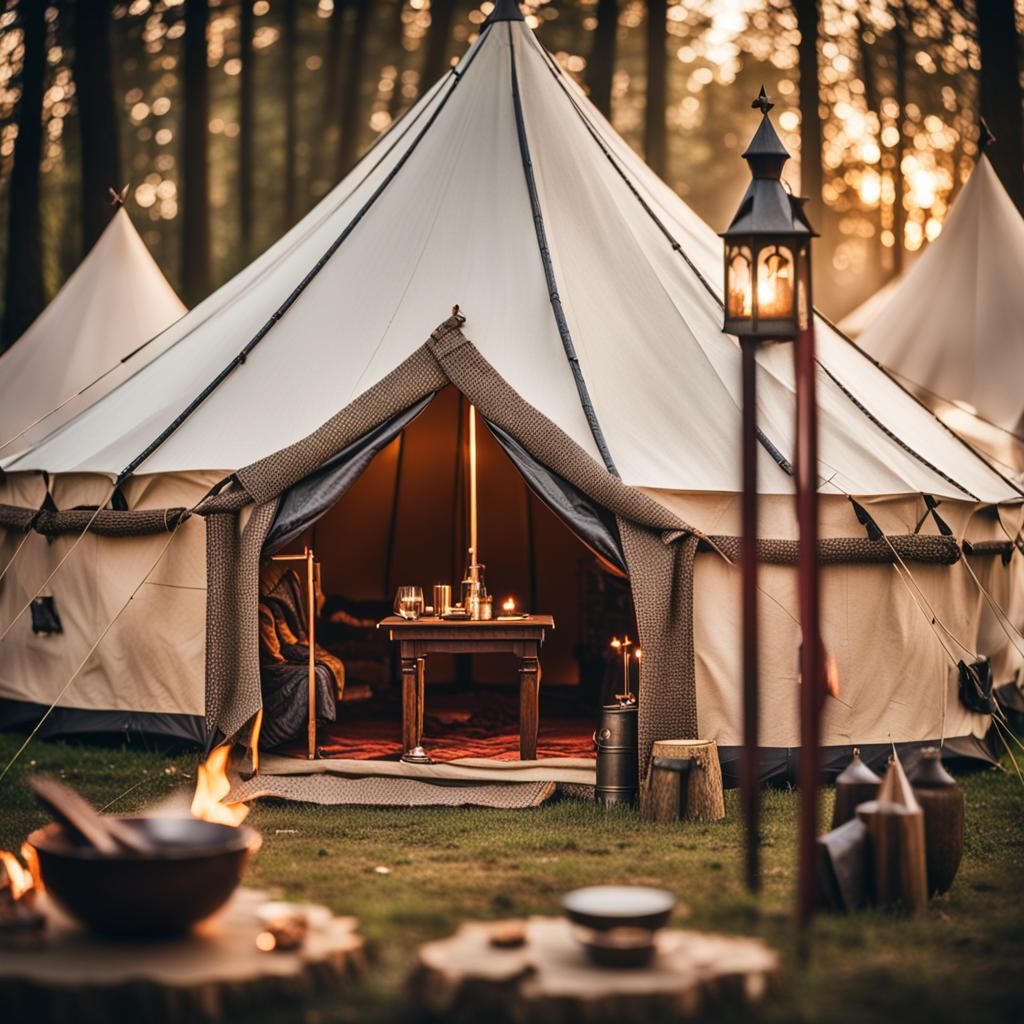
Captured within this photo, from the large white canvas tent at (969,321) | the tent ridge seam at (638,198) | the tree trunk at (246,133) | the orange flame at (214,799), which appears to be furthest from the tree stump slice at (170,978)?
the tree trunk at (246,133)

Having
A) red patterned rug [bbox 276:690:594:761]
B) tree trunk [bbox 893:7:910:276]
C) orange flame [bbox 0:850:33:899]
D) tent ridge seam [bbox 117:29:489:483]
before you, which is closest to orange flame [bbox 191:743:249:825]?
orange flame [bbox 0:850:33:899]

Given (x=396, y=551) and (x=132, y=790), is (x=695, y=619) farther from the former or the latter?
(x=396, y=551)

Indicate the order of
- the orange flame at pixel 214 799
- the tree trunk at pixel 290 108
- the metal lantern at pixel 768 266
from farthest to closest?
the tree trunk at pixel 290 108 < the orange flame at pixel 214 799 < the metal lantern at pixel 768 266

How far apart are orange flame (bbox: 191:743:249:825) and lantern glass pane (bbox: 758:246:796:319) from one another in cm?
222

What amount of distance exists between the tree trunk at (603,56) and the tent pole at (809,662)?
9433 mm

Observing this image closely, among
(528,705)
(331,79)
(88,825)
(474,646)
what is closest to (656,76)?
(331,79)

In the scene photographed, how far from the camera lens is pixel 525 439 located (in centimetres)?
645

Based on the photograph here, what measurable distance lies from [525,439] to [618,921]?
3.15 meters

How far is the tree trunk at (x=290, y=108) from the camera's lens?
19.5 metres

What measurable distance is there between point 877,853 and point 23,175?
9978mm

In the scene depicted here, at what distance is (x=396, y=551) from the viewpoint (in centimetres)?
957

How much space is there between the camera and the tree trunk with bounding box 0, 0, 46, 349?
38.7 feet

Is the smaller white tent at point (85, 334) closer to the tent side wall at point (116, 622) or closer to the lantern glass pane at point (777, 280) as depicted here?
the tent side wall at point (116, 622)

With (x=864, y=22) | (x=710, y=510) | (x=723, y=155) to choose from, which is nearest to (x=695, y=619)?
(x=710, y=510)
